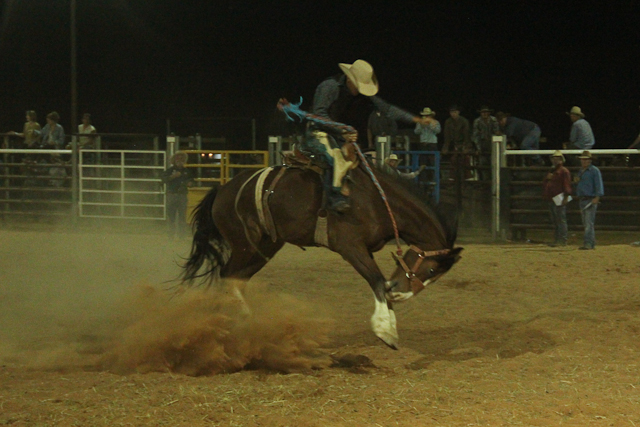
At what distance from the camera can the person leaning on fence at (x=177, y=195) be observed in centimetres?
1308

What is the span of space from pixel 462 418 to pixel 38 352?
3241mm

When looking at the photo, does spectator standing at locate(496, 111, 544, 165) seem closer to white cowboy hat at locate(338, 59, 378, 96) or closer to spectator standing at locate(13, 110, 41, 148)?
white cowboy hat at locate(338, 59, 378, 96)

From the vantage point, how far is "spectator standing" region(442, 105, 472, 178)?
553 inches

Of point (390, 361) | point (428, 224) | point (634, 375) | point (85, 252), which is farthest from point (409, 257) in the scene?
point (85, 252)

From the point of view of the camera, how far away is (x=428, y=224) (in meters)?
5.84

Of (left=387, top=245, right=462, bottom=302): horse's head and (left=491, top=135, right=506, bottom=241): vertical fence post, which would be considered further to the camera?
(left=491, top=135, right=506, bottom=241): vertical fence post

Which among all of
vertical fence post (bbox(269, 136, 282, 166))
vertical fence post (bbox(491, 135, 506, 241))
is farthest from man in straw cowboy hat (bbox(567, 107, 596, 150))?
vertical fence post (bbox(269, 136, 282, 166))

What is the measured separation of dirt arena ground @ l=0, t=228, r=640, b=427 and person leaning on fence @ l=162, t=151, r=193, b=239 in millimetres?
3703

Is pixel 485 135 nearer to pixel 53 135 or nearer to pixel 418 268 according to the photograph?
pixel 53 135

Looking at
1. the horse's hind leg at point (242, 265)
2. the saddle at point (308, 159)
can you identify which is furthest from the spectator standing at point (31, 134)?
the saddle at point (308, 159)

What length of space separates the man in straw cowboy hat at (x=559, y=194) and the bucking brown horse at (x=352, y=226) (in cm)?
665

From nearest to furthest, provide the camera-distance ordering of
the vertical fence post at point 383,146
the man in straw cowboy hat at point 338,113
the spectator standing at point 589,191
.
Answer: the man in straw cowboy hat at point 338,113 < the spectator standing at point 589,191 < the vertical fence post at point 383,146

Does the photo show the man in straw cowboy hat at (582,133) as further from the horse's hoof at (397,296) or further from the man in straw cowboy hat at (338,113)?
the horse's hoof at (397,296)

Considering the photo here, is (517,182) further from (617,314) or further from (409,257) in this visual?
(409,257)
